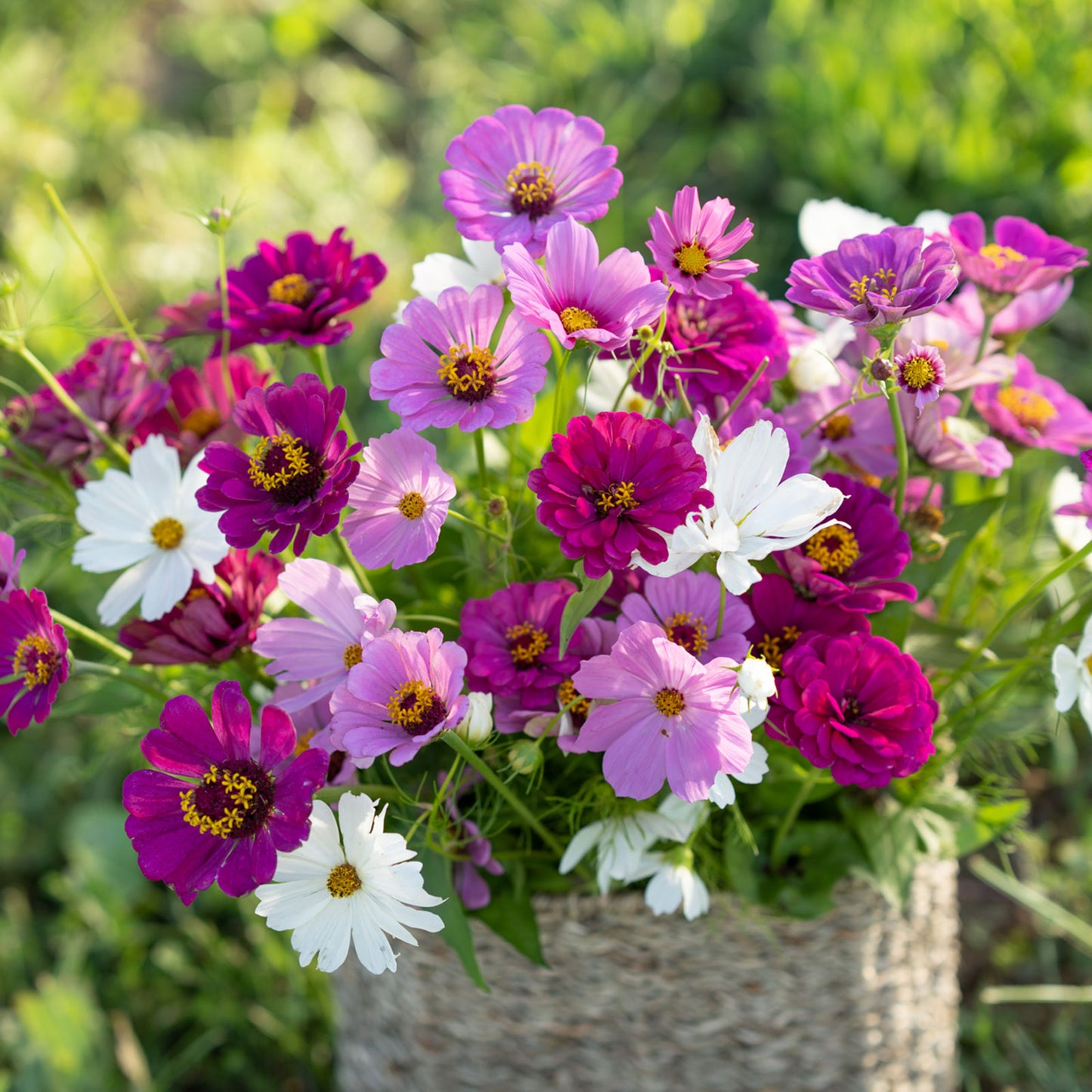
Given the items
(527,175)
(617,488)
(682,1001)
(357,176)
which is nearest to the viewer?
(617,488)

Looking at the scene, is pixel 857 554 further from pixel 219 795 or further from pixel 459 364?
pixel 219 795

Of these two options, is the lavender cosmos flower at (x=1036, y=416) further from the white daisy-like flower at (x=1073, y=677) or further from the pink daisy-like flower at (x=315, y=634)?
the pink daisy-like flower at (x=315, y=634)

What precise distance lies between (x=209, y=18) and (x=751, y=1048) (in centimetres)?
253

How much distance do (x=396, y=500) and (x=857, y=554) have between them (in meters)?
0.24

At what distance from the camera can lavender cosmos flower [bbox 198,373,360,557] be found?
470mm

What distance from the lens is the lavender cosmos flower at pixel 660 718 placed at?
463 mm

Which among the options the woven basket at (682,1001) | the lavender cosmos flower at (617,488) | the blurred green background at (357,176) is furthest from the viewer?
the blurred green background at (357,176)

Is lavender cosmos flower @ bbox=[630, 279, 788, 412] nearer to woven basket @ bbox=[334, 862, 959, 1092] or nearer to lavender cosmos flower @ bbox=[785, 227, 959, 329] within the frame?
lavender cosmos flower @ bbox=[785, 227, 959, 329]

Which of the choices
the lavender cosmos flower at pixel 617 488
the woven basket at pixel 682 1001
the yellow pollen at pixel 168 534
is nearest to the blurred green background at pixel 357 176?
the yellow pollen at pixel 168 534

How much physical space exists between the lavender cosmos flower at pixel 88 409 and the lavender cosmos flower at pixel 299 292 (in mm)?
59

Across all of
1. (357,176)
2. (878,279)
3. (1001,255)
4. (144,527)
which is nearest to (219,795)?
(144,527)

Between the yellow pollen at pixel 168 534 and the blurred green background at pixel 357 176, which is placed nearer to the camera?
Answer: the yellow pollen at pixel 168 534

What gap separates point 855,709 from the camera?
1.64 ft

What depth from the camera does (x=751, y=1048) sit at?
0.76 m
